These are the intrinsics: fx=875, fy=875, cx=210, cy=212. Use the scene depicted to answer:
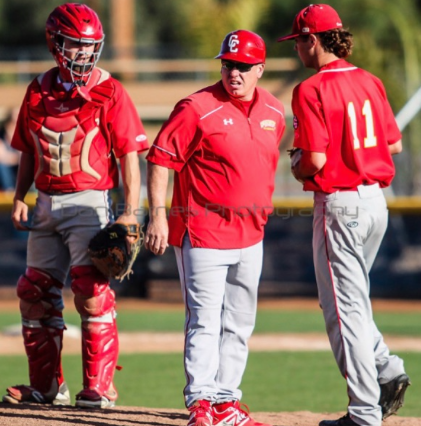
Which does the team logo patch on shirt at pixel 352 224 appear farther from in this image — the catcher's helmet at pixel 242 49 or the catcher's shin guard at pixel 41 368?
the catcher's shin guard at pixel 41 368

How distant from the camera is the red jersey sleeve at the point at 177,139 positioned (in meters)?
4.84

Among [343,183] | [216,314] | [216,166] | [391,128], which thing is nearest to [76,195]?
[216,166]

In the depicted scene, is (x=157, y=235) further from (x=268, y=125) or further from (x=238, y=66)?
(x=238, y=66)

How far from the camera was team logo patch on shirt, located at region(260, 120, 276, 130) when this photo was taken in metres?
5.05

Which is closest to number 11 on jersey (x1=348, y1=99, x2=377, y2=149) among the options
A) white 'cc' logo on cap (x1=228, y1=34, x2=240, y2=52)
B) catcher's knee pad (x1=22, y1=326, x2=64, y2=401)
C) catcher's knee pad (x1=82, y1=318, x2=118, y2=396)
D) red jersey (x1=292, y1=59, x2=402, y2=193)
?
red jersey (x1=292, y1=59, x2=402, y2=193)

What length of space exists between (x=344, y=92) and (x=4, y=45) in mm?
31095

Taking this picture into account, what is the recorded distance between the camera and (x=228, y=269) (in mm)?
5039

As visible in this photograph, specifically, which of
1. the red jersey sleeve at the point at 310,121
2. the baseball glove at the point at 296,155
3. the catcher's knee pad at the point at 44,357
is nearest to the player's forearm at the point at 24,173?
the catcher's knee pad at the point at 44,357

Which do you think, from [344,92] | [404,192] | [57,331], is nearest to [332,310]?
[344,92]

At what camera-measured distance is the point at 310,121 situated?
15.5 feet

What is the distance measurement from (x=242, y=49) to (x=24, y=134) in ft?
5.32

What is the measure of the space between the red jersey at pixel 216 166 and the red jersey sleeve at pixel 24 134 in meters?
1.15

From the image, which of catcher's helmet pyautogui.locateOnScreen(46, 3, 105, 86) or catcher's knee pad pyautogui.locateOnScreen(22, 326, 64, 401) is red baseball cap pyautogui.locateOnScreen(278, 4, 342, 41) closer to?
catcher's helmet pyautogui.locateOnScreen(46, 3, 105, 86)

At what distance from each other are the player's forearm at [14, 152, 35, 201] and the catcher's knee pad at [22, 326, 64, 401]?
35.2 inches
